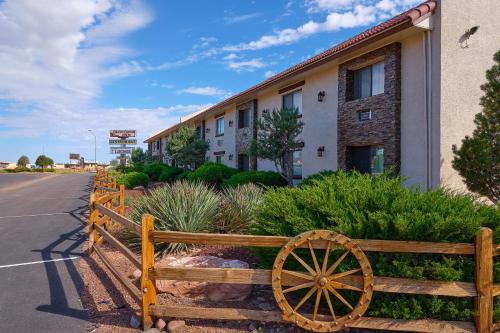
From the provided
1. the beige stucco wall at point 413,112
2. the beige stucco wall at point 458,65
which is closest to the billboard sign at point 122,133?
the beige stucco wall at point 413,112

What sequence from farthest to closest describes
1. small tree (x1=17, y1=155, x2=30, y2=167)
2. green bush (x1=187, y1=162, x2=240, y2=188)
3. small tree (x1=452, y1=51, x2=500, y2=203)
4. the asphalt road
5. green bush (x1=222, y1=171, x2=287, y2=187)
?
small tree (x1=17, y1=155, x2=30, y2=167) → green bush (x1=187, y1=162, x2=240, y2=188) → green bush (x1=222, y1=171, x2=287, y2=187) → small tree (x1=452, y1=51, x2=500, y2=203) → the asphalt road

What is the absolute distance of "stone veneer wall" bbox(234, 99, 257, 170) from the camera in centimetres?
2019

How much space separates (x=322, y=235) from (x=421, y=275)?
1031mm

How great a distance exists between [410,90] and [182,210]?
7.23 meters

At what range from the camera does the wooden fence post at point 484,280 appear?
12.0 feet

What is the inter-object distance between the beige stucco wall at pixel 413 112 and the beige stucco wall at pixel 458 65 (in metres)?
0.46

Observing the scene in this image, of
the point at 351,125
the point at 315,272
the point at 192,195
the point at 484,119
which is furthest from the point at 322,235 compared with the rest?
the point at 351,125

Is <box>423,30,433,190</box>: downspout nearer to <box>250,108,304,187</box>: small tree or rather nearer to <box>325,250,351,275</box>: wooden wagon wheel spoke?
<box>250,108,304,187</box>: small tree

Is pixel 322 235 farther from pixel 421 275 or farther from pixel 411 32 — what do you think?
pixel 411 32

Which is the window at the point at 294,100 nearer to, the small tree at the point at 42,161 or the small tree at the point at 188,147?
the small tree at the point at 188,147

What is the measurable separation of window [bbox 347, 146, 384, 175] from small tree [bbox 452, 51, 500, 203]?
379 cm

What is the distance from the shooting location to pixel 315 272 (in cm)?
387

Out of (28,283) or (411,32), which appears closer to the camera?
(28,283)

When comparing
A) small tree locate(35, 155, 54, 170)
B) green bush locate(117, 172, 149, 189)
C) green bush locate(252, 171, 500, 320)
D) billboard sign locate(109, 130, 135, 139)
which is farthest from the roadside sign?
green bush locate(252, 171, 500, 320)
